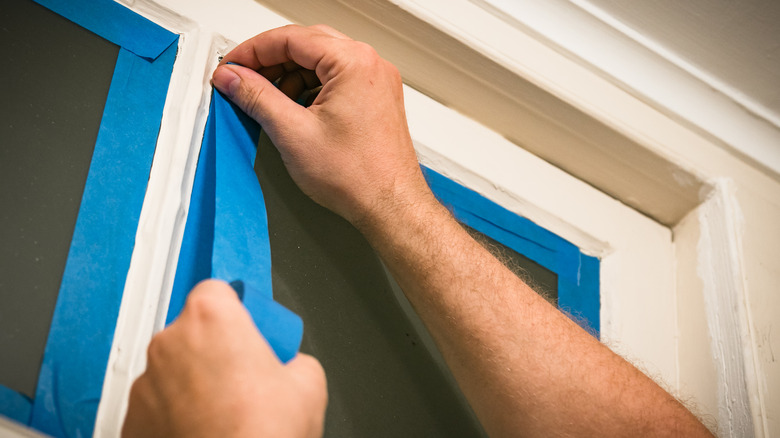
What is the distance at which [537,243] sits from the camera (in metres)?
0.99

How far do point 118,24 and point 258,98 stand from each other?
0.66 feet

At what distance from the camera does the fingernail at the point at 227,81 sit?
2.43 ft

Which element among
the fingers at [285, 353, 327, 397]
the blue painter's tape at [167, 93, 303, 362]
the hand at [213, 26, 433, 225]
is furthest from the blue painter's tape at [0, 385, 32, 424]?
the hand at [213, 26, 433, 225]

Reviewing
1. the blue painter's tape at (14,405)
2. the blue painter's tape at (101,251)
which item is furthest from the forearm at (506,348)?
the blue painter's tape at (14,405)

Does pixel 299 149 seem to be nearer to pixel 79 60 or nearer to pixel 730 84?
pixel 79 60

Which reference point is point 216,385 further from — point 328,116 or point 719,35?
point 719,35

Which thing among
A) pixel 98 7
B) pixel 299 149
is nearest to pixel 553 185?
pixel 299 149

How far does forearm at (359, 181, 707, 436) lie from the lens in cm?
72

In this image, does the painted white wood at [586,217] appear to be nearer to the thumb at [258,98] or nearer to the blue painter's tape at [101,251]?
the thumb at [258,98]

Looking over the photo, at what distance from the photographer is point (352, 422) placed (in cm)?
72

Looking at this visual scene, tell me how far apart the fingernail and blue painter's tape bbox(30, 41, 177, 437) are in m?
0.06

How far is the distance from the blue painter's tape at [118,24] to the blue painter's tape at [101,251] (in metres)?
0.01

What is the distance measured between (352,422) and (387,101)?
0.40m

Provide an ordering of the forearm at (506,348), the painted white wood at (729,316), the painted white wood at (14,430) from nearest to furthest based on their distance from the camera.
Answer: the painted white wood at (14,430) → the forearm at (506,348) → the painted white wood at (729,316)
